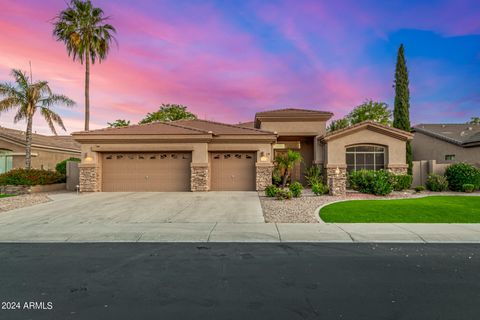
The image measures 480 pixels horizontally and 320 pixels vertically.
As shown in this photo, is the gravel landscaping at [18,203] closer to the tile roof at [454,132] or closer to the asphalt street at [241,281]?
the asphalt street at [241,281]

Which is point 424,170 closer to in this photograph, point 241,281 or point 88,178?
point 241,281

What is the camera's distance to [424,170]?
2038cm

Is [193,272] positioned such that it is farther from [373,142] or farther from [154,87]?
[154,87]

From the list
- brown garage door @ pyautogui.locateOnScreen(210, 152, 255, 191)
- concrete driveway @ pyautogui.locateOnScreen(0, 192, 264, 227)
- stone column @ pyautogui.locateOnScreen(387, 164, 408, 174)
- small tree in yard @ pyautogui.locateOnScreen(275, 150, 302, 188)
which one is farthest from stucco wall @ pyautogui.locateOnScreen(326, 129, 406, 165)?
concrete driveway @ pyautogui.locateOnScreen(0, 192, 264, 227)

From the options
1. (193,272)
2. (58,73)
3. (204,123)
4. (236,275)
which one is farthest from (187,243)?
(58,73)

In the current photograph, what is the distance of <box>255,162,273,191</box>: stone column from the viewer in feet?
63.8

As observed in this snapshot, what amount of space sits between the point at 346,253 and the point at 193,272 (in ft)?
11.6

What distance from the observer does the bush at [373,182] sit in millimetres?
16234

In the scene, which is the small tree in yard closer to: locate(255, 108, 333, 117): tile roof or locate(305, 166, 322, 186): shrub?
locate(305, 166, 322, 186): shrub

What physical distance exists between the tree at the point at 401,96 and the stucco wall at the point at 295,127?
733cm

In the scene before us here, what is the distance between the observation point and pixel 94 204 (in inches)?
548

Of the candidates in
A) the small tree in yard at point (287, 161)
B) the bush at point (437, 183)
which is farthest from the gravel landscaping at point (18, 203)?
the bush at point (437, 183)

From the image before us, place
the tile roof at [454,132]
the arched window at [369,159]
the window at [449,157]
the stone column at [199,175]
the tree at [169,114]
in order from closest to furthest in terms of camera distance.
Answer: the stone column at [199,175] → the arched window at [369,159] → the tile roof at [454,132] → the window at [449,157] → the tree at [169,114]

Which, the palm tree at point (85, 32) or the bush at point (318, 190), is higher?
the palm tree at point (85, 32)
